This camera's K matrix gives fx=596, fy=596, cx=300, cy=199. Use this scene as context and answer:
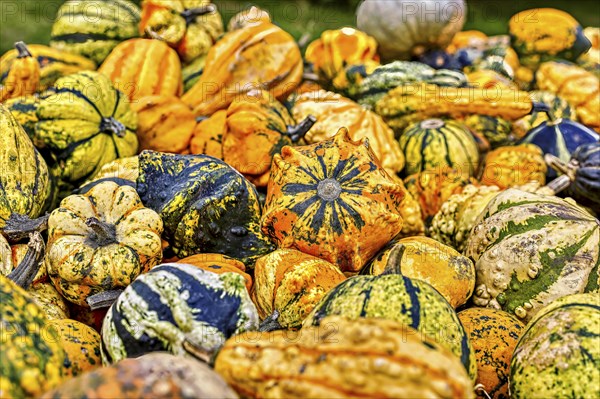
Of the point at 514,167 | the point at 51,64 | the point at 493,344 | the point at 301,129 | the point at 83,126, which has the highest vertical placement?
the point at 51,64

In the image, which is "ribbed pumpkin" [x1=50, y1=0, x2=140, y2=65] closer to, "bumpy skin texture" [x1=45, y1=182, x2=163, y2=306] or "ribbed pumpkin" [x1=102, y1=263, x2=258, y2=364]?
"bumpy skin texture" [x1=45, y1=182, x2=163, y2=306]

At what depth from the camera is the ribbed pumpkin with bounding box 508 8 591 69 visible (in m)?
5.72

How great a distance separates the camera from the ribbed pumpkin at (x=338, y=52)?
192 inches

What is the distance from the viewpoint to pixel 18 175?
2.86 metres

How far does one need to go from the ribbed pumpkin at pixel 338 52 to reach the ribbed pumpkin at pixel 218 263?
2.47 metres

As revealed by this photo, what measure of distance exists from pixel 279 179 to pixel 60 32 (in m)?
2.60

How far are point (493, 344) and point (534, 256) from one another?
0.50m

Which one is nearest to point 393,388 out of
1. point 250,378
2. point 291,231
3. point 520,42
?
point 250,378

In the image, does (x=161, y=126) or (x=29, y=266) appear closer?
(x=29, y=266)

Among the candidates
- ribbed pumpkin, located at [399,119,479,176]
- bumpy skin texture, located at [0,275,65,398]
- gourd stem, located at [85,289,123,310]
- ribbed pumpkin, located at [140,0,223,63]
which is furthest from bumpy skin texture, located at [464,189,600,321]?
ribbed pumpkin, located at [140,0,223,63]

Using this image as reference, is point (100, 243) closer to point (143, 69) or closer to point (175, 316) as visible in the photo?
point (175, 316)

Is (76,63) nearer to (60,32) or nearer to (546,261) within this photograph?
(60,32)

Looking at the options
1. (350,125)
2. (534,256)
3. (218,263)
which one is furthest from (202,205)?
(534,256)

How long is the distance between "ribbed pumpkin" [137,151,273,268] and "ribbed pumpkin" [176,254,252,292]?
0.31 ft
